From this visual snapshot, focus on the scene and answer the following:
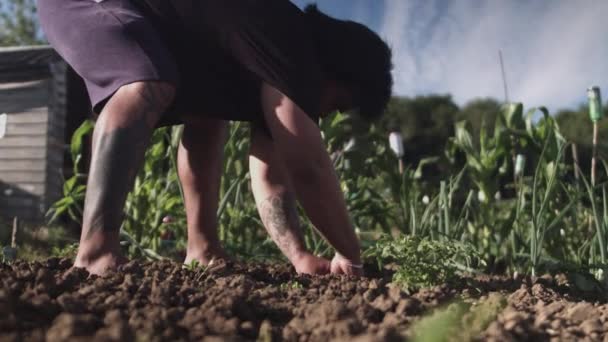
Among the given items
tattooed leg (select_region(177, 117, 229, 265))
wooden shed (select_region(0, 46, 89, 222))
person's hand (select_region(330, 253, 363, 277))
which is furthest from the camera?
wooden shed (select_region(0, 46, 89, 222))

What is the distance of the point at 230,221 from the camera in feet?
9.76

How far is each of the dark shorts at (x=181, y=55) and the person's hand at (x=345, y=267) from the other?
1.40 feet

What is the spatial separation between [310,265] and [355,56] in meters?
0.64

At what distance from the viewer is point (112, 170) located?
4.63 ft

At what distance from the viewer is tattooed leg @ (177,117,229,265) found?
80.5 inches

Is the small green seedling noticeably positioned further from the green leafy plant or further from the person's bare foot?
the person's bare foot

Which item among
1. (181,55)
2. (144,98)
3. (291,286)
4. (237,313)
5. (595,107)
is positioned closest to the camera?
(237,313)

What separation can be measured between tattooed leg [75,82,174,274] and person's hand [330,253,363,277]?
2.05 feet

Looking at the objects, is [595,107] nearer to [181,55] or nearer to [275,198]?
[275,198]

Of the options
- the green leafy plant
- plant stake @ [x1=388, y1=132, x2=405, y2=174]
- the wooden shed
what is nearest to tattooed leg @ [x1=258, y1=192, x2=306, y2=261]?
the green leafy plant

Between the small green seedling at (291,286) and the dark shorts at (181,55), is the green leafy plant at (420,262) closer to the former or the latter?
the small green seedling at (291,286)

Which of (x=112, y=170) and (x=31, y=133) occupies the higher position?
(x=112, y=170)

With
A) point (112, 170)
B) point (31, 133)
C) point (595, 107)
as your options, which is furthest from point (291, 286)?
point (31, 133)

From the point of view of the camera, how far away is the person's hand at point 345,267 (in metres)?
1.74
